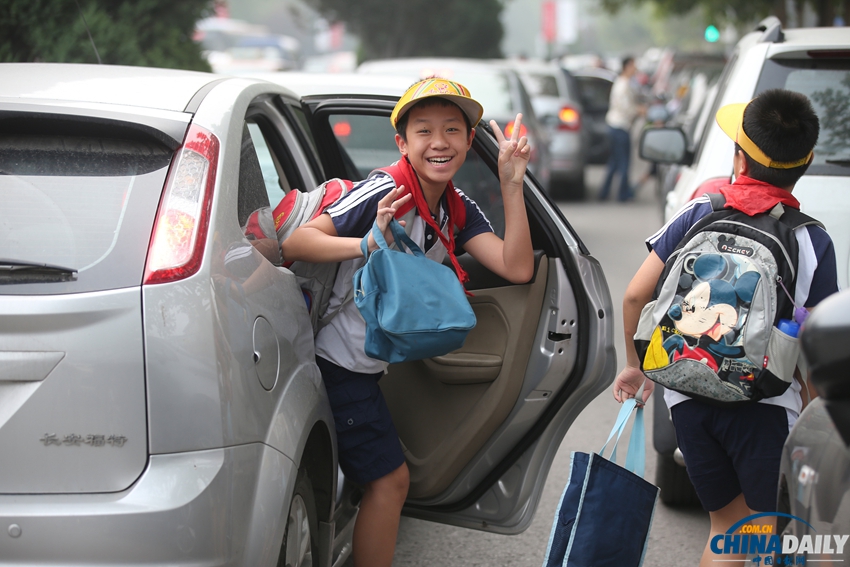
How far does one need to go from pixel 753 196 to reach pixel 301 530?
1516mm

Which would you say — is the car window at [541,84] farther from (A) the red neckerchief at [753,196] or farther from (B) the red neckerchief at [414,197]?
(A) the red neckerchief at [753,196]

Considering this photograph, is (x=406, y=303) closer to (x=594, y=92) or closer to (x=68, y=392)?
(x=68, y=392)

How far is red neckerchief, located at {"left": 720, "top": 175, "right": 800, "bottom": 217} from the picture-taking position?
2486 mm

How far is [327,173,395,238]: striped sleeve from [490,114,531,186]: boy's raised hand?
1.08 ft

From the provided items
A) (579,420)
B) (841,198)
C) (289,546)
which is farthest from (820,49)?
(289,546)

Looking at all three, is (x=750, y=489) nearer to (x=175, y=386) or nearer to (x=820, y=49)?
(x=175, y=386)

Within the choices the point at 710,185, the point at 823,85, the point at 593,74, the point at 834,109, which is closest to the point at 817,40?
the point at 823,85

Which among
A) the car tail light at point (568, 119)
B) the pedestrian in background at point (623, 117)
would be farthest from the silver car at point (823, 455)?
the pedestrian in background at point (623, 117)

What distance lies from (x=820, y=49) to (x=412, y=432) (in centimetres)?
252

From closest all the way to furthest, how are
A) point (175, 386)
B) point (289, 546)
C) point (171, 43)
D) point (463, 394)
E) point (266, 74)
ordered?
point (175, 386) < point (289, 546) < point (463, 394) < point (266, 74) < point (171, 43)

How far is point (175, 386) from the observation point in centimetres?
204

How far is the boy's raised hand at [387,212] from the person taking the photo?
253 centimetres

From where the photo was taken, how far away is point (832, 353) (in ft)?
5.44

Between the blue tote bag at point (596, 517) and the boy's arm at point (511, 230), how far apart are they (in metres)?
0.62
